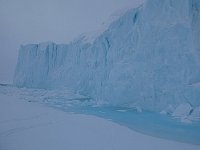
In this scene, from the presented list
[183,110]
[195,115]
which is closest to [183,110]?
[183,110]

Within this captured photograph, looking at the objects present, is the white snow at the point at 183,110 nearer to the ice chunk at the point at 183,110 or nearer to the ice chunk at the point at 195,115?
the ice chunk at the point at 183,110

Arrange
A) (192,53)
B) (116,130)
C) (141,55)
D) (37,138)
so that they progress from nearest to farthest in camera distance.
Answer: (37,138)
(116,130)
(192,53)
(141,55)

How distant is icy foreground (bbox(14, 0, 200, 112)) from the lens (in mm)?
5359

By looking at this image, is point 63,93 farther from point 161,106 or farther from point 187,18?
point 187,18

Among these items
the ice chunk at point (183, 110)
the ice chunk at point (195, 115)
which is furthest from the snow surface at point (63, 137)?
the ice chunk at point (183, 110)

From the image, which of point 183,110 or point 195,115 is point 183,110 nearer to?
point 183,110

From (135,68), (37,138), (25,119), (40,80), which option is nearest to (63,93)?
(40,80)

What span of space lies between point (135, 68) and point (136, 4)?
8.37ft

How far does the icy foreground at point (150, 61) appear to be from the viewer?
5359 mm

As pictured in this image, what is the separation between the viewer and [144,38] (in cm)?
→ 648

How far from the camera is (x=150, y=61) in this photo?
618 centimetres

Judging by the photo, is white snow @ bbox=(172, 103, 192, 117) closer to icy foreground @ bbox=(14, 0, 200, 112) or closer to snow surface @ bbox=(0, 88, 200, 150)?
icy foreground @ bbox=(14, 0, 200, 112)

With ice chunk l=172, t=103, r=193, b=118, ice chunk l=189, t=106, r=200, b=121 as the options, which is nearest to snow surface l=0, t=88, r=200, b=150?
ice chunk l=189, t=106, r=200, b=121

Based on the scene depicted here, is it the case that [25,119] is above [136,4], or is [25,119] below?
below
